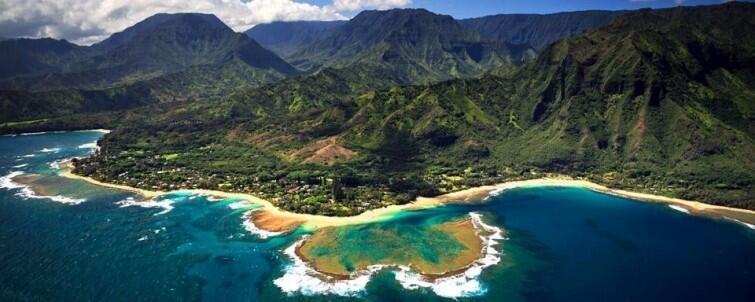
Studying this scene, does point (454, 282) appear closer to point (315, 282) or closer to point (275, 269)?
point (315, 282)

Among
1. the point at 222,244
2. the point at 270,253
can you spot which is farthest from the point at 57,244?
the point at 270,253

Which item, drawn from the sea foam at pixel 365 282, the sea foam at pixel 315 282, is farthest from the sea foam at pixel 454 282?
the sea foam at pixel 315 282

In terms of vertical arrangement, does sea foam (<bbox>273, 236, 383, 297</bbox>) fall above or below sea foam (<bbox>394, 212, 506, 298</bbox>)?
below

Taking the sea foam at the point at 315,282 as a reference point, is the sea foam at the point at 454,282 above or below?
above

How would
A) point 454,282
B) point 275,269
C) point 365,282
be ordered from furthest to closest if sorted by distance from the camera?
point 275,269, point 454,282, point 365,282

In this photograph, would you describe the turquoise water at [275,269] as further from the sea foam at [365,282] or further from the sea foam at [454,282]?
A: the sea foam at [454,282]

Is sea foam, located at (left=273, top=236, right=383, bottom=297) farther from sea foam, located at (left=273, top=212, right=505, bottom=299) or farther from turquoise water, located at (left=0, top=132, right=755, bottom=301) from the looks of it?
turquoise water, located at (left=0, top=132, right=755, bottom=301)

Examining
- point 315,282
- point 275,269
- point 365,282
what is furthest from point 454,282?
point 275,269

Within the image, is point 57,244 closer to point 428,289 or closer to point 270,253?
point 270,253

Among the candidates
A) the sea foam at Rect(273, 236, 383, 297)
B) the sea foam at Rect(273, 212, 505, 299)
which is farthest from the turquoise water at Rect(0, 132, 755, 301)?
the sea foam at Rect(273, 212, 505, 299)
